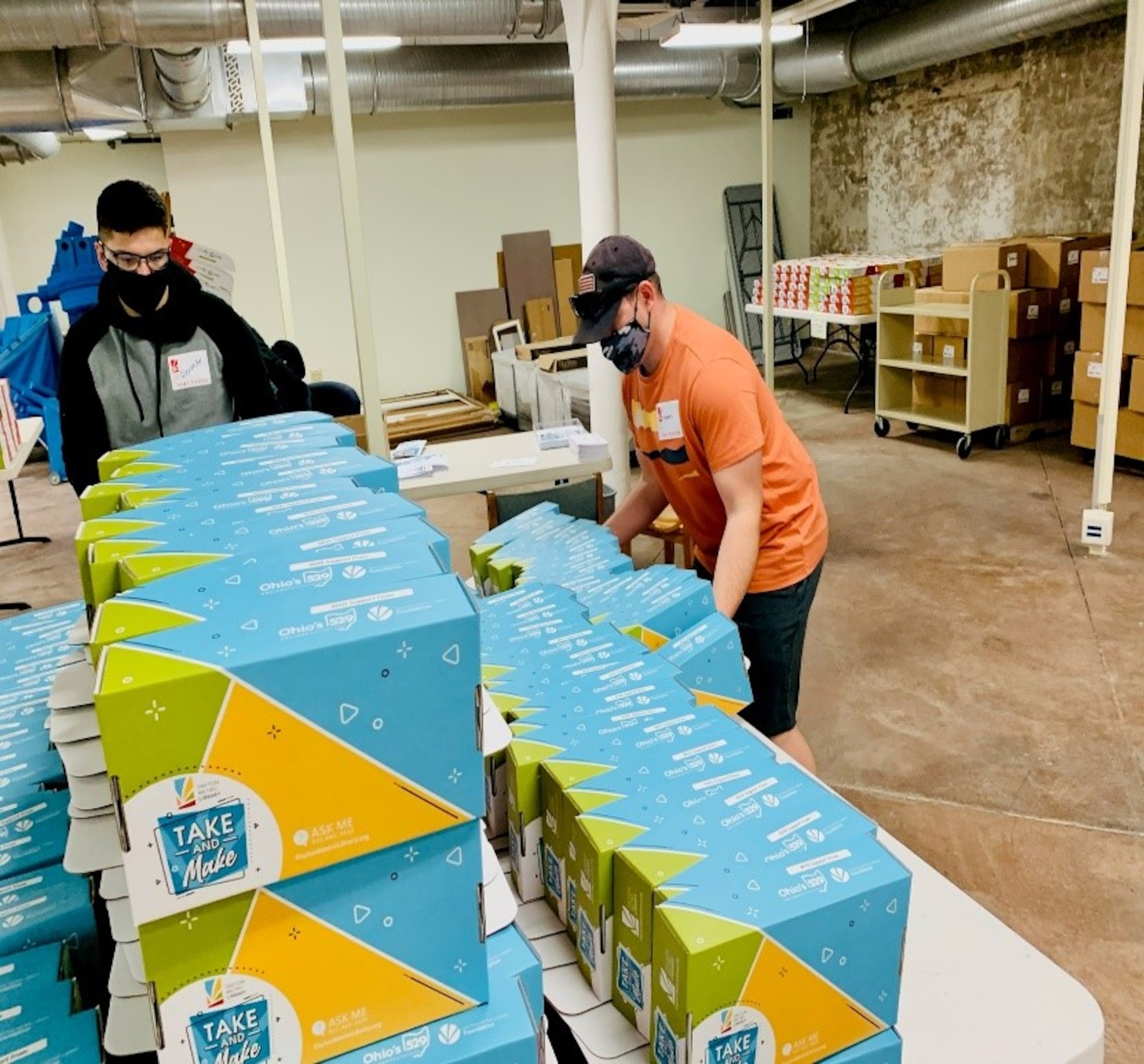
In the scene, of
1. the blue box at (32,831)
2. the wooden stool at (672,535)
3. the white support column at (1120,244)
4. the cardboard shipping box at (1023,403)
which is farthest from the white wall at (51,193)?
the blue box at (32,831)

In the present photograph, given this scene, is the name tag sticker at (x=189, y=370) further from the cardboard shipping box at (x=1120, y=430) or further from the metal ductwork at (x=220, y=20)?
the cardboard shipping box at (x=1120, y=430)

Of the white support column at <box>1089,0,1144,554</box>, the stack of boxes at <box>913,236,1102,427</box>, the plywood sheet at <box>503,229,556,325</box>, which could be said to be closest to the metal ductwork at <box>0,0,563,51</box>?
the plywood sheet at <box>503,229,556,325</box>

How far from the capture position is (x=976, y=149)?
840 cm

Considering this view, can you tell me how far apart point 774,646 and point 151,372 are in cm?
151

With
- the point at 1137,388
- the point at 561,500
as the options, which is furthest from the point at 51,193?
the point at 1137,388

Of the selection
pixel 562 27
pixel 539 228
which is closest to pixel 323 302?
pixel 539 228

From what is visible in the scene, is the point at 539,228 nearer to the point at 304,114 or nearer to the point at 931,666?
the point at 304,114

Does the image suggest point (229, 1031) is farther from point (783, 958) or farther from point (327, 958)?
point (783, 958)

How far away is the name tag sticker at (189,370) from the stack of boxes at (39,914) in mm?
794

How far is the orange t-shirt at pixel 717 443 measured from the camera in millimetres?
1956

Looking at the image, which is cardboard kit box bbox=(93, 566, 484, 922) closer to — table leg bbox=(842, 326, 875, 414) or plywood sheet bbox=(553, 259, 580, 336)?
table leg bbox=(842, 326, 875, 414)

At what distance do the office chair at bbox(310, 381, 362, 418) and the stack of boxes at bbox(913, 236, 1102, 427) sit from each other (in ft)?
13.1

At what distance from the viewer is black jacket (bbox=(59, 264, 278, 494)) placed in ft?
6.92

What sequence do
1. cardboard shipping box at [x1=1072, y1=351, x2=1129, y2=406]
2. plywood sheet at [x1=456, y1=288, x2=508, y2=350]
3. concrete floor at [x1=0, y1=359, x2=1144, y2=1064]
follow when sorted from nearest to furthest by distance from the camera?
concrete floor at [x1=0, y1=359, x2=1144, y2=1064] < cardboard shipping box at [x1=1072, y1=351, x2=1129, y2=406] < plywood sheet at [x1=456, y1=288, x2=508, y2=350]
